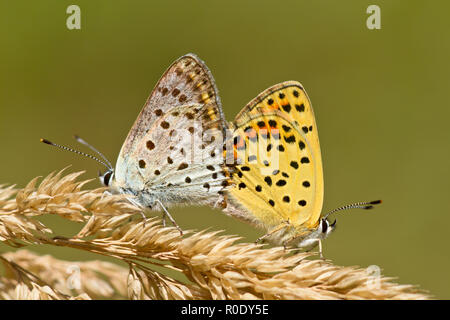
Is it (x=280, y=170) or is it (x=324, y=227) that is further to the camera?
(x=280, y=170)

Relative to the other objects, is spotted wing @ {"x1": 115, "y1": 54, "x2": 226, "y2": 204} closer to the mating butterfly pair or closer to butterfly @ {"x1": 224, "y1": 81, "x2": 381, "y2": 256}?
the mating butterfly pair

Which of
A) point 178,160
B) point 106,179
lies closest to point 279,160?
point 178,160

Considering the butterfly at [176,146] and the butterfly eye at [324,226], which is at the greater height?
the butterfly at [176,146]

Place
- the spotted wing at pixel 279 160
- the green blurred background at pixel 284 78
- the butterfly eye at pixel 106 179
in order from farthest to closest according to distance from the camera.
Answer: the green blurred background at pixel 284 78 → the spotted wing at pixel 279 160 → the butterfly eye at pixel 106 179

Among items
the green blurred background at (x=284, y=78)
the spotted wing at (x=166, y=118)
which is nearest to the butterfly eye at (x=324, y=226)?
the spotted wing at (x=166, y=118)

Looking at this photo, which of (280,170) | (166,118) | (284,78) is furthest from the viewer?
(284,78)

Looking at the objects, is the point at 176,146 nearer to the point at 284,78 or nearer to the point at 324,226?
the point at 324,226

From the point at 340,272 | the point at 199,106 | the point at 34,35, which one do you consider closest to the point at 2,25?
the point at 34,35

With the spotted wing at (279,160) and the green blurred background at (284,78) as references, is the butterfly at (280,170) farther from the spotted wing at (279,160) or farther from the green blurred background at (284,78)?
the green blurred background at (284,78)
